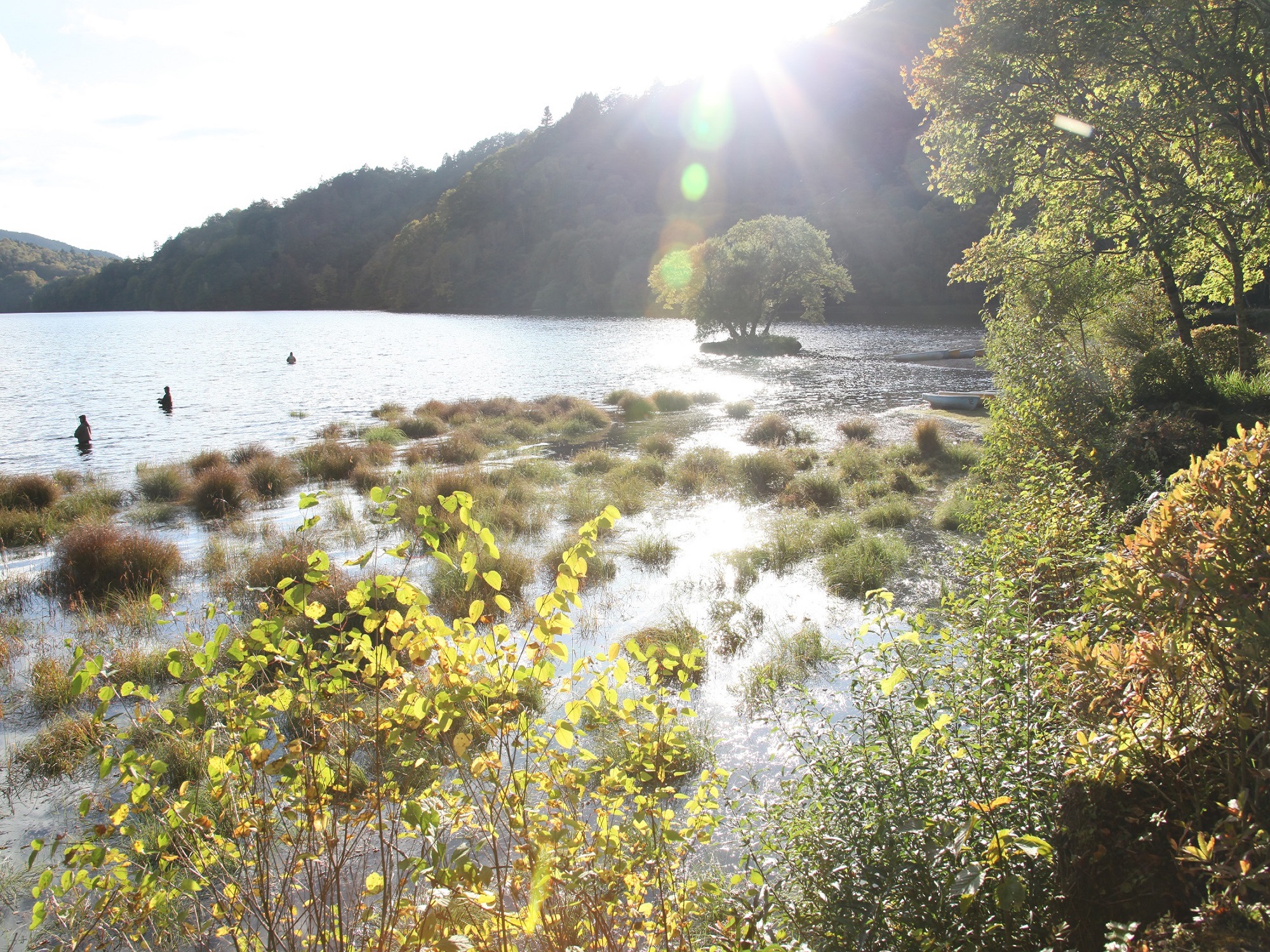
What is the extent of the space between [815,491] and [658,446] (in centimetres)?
677

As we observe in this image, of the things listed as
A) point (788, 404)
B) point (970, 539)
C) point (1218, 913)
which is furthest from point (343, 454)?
point (1218, 913)

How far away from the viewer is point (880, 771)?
3738 millimetres

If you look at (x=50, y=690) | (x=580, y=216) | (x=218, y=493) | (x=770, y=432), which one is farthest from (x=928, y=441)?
(x=580, y=216)

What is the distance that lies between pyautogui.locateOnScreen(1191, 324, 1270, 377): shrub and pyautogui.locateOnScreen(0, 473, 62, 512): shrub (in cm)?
2668

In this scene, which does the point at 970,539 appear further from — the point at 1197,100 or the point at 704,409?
the point at 704,409

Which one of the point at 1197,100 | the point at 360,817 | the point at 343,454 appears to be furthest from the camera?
the point at 343,454

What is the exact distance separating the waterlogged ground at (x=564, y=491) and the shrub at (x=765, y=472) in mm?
A: 1146

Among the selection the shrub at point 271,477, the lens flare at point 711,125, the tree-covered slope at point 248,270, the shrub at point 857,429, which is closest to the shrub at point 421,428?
the shrub at point 271,477

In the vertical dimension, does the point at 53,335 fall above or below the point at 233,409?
above

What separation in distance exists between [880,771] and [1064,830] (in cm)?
84

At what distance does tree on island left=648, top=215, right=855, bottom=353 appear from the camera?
61.7m

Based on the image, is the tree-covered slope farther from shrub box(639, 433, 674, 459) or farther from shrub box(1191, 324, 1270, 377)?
shrub box(1191, 324, 1270, 377)

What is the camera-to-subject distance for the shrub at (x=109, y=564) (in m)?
11.2

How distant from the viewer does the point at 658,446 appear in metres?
22.0
